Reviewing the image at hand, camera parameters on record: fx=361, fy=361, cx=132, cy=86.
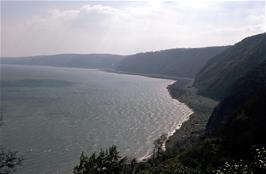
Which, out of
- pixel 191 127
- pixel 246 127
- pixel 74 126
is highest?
pixel 246 127

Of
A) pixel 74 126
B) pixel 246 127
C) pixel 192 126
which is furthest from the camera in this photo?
pixel 192 126

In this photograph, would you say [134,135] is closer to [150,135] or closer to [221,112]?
[150,135]

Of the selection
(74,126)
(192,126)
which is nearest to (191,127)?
(192,126)

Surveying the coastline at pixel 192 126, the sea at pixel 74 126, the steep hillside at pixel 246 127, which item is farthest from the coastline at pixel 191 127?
the steep hillside at pixel 246 127

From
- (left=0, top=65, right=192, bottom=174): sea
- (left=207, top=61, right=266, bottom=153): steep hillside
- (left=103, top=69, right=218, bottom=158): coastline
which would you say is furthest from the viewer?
(left=103, top=69, right=218, bottom=158): coastline

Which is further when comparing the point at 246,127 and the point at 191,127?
the point at 191,127

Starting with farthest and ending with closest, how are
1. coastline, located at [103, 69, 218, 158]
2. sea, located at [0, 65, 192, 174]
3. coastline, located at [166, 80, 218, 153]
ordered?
coastline, located at [166, 80, 218, 153]
coastline, located at [103, 69, 218, 158]
sea, located at [0, 65, 192, 174]

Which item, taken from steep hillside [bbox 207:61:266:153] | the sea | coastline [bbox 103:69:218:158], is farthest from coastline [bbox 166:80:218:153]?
steep hillside [bbox 207:61:266:153]

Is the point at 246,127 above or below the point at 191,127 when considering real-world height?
above

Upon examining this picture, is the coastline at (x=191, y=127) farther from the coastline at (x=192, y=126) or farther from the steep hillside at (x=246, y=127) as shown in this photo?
the steep hillside at (x=246, y=127)

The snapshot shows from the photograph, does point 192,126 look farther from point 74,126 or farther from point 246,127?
point 246,127

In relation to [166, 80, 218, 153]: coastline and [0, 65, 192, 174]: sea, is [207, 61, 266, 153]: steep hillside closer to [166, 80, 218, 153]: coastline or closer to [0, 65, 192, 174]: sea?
[166, 80, 218, 153]: coastline

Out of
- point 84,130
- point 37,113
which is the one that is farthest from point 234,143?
point 37,113
